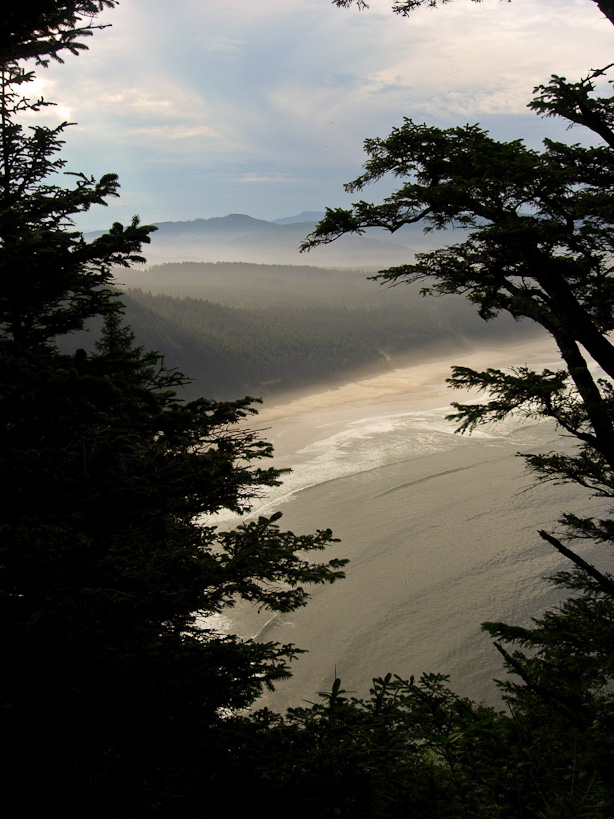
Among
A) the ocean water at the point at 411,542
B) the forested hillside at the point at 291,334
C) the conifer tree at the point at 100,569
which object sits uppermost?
the forested hillside at the point at 291,334

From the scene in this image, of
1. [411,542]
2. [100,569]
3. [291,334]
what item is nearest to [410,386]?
A: [291,334]

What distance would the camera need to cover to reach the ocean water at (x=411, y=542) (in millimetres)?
10141

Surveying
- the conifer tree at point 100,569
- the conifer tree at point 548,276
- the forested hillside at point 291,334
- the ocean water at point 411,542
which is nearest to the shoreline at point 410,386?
the forested hillside at point 291,334

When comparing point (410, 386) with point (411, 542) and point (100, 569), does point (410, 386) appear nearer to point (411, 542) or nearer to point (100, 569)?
point (411, 542)

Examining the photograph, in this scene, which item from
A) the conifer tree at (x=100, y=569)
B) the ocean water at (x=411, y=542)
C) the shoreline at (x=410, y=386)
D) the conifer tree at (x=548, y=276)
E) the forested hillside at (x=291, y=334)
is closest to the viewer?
the conifer tree at (x=100, y=569)

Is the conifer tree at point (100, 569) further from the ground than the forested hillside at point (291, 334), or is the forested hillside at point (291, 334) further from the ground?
the forested hillside at point (291, 334)

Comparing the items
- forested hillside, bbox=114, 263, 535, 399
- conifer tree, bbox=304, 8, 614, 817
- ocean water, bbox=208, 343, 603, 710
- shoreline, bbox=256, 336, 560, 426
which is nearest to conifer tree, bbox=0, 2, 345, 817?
conifer tree, bbox=304, 8, 614, 817

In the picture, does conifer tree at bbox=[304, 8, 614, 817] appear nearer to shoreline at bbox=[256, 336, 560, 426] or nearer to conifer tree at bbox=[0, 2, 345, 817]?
conifer tree at bbox=[0, 2, 345, 817]

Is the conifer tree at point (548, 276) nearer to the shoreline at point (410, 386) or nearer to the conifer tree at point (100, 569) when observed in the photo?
the conifer tree at point (100, 569)

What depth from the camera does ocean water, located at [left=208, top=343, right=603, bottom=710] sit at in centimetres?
1014

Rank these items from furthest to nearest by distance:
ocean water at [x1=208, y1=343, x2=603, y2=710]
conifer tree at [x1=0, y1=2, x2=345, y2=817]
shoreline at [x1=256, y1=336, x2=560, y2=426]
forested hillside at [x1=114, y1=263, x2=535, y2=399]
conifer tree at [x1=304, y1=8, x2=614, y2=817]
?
forested hillside at [x1=114, y1=263, x2=535, y2=399]
shoreline at [x1=256, y1=336, x2=560, y2=426]
ocean water at [x1=208, y1=343, x2=603, y2=710]
conifer tree at [x1=304, y1=8, x2=614, y2=817]
conifer tree at [x1=0, y1=2, x2=345, y2=817]

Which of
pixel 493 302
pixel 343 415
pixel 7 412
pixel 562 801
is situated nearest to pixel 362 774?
pixel 562 801

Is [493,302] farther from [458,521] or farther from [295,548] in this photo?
[458,521]

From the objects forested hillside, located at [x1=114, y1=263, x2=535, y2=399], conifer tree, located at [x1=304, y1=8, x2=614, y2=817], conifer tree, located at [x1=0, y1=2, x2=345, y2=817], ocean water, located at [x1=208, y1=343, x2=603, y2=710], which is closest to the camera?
conifer tree, located at [x1=0, y1=2, x2=345, y2=817]
